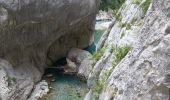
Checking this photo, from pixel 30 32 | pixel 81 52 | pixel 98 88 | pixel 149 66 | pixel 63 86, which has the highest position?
pixel 149 66

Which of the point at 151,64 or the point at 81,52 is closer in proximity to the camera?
the point at 151,64

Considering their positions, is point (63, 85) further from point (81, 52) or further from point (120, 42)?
point (120, 42)

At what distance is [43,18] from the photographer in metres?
15.1

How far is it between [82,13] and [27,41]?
3422 mm

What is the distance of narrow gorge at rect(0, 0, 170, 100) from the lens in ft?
14.5

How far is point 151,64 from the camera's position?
432 cm

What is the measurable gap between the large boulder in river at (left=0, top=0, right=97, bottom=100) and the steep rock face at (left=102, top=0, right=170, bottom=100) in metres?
9.13

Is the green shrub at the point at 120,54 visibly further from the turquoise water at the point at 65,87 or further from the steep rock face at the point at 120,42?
the turquoise water at the point at 65,87

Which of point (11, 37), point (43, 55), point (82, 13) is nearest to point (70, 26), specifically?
point (82, 13)

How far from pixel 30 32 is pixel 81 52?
4.56 meters

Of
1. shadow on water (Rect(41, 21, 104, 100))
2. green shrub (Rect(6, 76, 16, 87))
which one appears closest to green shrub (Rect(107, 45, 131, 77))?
shadow on water (Rect(41, 21, 104, 100))

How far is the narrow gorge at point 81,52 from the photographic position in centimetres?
443

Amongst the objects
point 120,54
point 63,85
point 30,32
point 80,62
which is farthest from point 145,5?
point 80,62

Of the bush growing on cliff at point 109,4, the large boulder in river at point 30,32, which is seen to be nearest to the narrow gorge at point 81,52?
the large boulder in river at point 30,32
